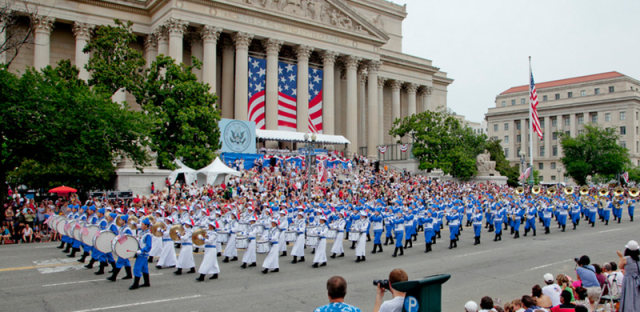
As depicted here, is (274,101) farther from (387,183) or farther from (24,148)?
(24,148)

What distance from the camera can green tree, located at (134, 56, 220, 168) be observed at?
30.1 meters

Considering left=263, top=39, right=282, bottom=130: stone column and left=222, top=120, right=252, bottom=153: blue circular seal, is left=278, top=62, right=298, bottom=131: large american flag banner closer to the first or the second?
left=263, top=39, right=282, bottom=130: stone column

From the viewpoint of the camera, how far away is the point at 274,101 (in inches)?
1774

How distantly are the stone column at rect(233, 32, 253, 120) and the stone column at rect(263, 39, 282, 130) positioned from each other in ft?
7.46

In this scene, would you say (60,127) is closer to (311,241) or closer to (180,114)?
(180,114)

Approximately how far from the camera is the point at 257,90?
45062 mm

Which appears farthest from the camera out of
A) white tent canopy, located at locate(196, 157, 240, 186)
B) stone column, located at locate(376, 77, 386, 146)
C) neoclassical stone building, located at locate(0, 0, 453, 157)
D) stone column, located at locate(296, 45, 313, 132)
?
stone column, located at locate(376, 77, 386, 146)

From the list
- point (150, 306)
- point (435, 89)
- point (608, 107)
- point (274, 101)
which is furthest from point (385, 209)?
point (608, 107)

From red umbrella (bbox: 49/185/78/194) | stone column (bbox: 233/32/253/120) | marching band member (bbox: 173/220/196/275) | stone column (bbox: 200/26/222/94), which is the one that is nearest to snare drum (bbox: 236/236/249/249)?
marching band member (bbox: 173/220/196/275)

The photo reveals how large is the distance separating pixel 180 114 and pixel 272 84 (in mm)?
16786

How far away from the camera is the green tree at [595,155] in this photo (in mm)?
67312

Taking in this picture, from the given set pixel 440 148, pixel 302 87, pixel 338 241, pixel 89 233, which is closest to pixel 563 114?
pixel 440 148

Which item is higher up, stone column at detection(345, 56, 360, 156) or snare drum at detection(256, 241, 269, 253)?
stone column at detection(345, 56, 360, 156)

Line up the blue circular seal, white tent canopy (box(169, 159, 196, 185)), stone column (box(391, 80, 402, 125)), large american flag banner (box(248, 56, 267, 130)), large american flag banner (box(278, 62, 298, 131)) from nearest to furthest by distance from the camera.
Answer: white tent canopy (box(169, 159, 196, 185)), the blue circular seal, large american flag banner (box(248, 56, 267, 130)), large american flag banner (box(278, 62, 298, 131)), stone column (box(391, 80, 402, 125))
